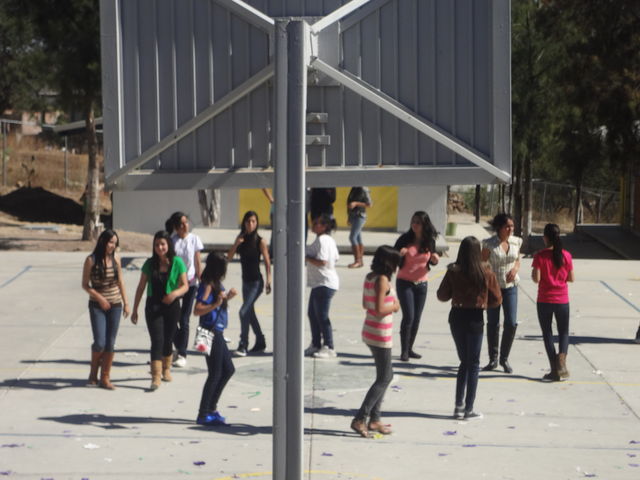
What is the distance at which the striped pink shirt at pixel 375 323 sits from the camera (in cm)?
860

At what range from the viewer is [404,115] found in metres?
5.33

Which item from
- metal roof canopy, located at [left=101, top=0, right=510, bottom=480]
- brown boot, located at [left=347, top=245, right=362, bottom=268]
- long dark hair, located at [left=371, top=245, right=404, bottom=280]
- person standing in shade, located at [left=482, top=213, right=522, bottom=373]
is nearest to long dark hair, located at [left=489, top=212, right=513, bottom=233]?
person standing in shade, located at [left=482, top=213, right=522, bottom=373]

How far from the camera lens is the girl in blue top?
8945 millimetres

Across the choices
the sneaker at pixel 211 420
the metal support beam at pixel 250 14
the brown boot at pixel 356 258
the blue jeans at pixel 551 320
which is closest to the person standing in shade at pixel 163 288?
the sneaker at pixel 211 420

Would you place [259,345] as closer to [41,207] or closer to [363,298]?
[363,298]

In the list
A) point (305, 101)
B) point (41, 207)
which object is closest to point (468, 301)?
point (305, 101)

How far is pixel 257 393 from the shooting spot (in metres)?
10.2

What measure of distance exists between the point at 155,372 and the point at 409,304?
2896mm

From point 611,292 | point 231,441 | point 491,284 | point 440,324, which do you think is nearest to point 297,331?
point 231,441

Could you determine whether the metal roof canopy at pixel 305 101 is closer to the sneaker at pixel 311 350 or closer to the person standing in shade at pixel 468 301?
the person standing in shade at pixel 468 301

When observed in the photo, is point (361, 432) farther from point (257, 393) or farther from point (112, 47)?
point (112, 47)

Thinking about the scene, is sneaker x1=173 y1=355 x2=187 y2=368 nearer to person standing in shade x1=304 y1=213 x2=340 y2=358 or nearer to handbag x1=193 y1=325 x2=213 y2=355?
person standing in shade x1=304 y1=213 x2=340 y2=358

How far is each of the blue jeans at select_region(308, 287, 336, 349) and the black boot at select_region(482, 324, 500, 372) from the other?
1.72m

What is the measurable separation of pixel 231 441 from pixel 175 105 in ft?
12.8
